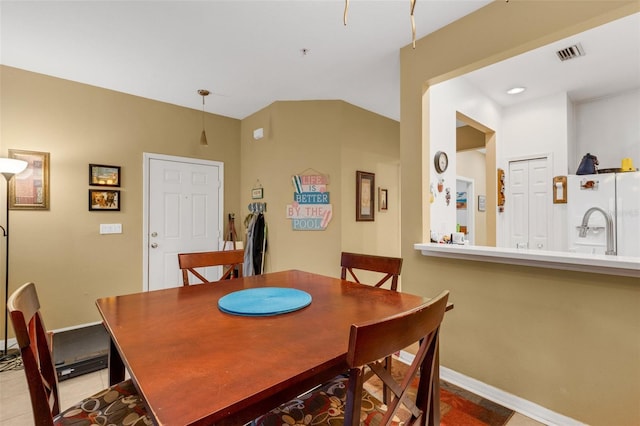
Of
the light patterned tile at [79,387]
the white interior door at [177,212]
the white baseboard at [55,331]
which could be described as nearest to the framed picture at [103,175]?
the white interior door at [177,212]

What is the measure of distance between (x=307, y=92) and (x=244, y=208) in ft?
6.07

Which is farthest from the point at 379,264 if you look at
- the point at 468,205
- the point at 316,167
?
the point at 468,205

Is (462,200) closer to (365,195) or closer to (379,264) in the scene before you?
(365,195)

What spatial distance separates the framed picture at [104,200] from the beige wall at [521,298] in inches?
123

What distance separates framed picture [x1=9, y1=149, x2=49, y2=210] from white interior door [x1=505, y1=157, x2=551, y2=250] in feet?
16.9

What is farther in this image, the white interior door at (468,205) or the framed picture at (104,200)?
the white interior door at (468,205)

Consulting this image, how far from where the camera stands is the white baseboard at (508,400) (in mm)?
1676

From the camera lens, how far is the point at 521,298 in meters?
1.83

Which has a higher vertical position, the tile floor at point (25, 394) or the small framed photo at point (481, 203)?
the small framed photo at point (481, 203)

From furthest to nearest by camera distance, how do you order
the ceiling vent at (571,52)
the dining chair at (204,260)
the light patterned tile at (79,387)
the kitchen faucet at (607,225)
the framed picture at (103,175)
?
the framed picture at (103,175) < the kitchen faucet at (607,225) < the ceiling vent at (571,52) < the light patterned tile at (79,387) < the dining chair at (204,260)

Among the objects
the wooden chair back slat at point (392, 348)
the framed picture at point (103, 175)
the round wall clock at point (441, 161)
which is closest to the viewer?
the wooden chair back slat at point (392, 348)

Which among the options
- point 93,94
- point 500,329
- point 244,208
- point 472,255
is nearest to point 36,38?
point 93,94

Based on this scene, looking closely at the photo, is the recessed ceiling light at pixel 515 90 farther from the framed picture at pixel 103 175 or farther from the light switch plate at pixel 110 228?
the light switch plate at pixel 110 228

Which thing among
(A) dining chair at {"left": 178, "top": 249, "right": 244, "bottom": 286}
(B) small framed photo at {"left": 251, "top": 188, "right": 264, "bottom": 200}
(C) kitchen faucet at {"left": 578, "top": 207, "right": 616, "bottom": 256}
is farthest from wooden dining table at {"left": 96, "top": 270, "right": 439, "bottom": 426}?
(C) kitchen faucet at {"left": 578, "top": 207, "right": 616, "bottom": 256}
